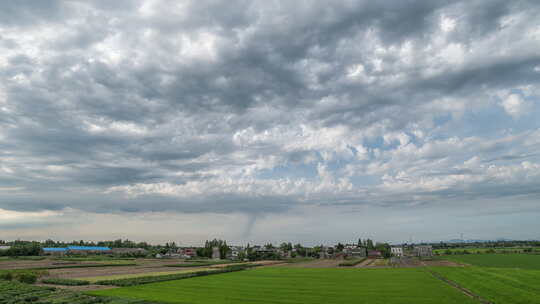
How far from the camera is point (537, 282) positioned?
57.8 metres

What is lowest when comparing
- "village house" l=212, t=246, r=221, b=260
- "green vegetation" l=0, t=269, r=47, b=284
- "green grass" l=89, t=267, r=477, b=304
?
"village house" l=212, t=246, r=221, b=260

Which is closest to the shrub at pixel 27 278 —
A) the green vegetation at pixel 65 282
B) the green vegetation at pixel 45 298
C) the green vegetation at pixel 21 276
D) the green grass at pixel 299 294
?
the green vegetation at pixel 21 276

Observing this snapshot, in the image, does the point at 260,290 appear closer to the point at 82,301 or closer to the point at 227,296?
the point at 227,296

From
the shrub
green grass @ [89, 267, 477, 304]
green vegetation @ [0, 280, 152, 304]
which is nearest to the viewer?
green vegetation @ [0, 280, 152, 304]

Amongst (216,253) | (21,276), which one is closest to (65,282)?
(21,276)

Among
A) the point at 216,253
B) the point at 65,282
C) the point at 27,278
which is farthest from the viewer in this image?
the point at 216,253

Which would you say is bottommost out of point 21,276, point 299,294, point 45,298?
point 299,294

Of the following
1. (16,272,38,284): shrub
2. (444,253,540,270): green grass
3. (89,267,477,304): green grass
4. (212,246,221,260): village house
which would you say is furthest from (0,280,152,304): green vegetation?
(212,246,221,260): village house

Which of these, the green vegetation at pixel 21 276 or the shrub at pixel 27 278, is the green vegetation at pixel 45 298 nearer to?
the shrub at pixel 27 278

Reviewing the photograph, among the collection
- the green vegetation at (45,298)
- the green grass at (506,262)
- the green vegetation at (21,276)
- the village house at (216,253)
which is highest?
the green vegetation at (45,298)

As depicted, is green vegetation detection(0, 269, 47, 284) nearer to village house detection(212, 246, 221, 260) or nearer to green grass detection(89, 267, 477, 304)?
green grass detection(89, 267, 477, 304)

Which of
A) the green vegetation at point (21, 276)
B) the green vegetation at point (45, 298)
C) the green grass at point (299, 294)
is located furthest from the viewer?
the green vegetation at point (21, 276)

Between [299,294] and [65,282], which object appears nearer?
[299,294]

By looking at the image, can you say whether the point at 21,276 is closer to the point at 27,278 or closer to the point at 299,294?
the point at 27,278
